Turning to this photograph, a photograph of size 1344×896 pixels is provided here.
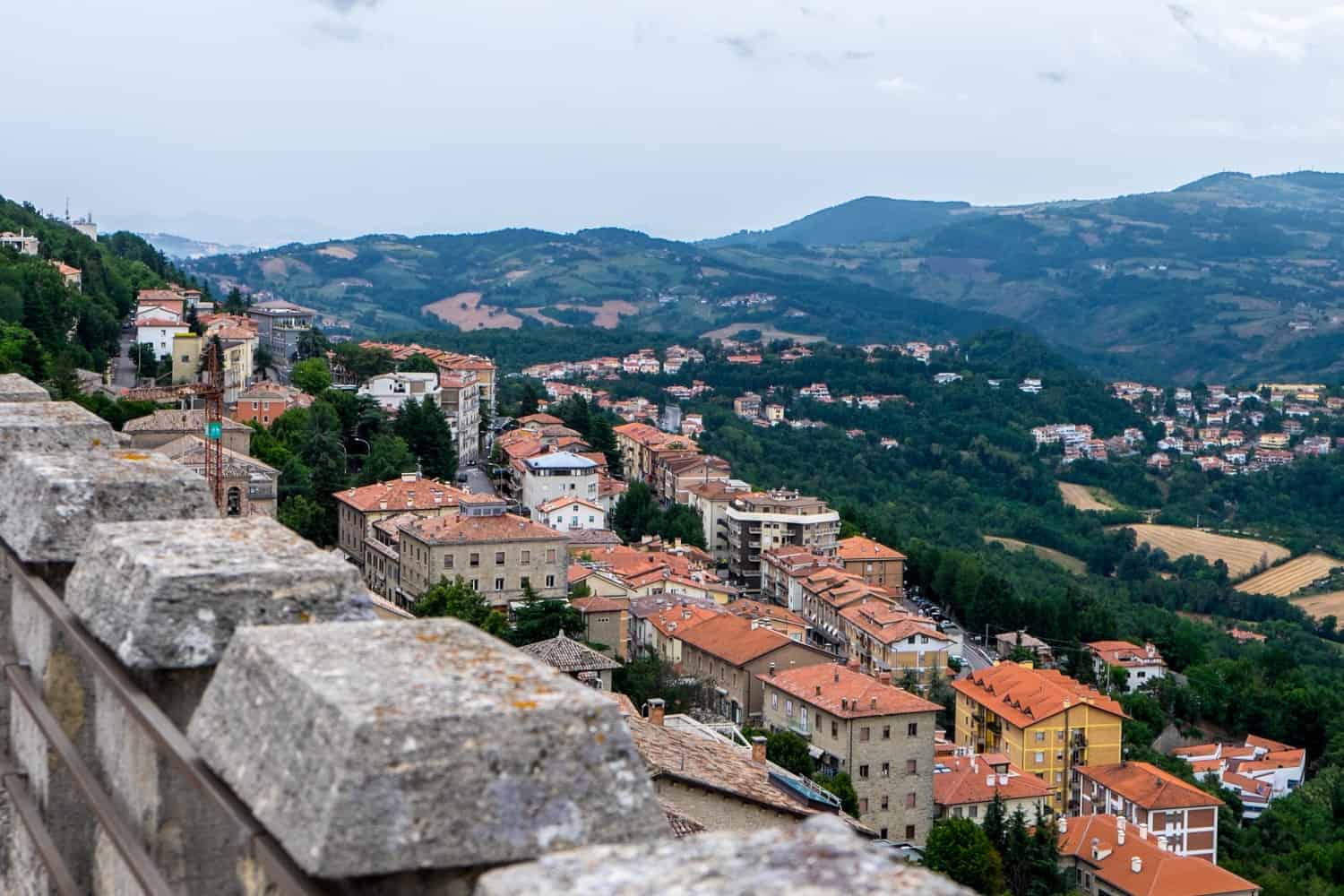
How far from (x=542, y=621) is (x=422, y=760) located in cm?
3088

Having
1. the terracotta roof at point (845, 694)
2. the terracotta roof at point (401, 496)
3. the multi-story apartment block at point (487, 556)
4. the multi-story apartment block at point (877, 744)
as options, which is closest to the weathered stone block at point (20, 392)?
the multi-story apartment block at point (877, 744)

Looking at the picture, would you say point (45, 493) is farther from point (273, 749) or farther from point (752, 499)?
point (752, 499)

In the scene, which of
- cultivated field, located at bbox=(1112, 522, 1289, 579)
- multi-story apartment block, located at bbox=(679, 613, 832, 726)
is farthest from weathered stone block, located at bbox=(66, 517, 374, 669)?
cultivated field, located at bbox=(1112, 522, 1289, 579)

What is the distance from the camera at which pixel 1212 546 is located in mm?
89812

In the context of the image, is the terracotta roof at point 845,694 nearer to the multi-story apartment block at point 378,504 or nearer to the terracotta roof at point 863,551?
the multi-story apartment block at point 378,504

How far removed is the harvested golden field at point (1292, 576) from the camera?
265ft

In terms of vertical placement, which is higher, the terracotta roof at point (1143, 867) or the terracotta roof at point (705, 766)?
the terracotta roof at point (705, 766)

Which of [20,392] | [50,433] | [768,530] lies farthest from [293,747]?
[768,530]

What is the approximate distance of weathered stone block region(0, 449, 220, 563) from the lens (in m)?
3.40

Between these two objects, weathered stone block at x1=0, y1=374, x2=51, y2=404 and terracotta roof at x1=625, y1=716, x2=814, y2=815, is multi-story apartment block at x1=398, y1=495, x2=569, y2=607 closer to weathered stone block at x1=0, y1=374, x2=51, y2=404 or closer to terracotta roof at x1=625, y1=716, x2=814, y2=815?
terracotta roof at x1=625, y1=716, x2=814, y2=815

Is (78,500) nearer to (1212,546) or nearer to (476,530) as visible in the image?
(476,530)

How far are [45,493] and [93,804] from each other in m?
0.81

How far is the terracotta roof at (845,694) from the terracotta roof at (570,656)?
5.93 metres

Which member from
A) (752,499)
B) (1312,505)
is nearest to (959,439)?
(1312,505)
